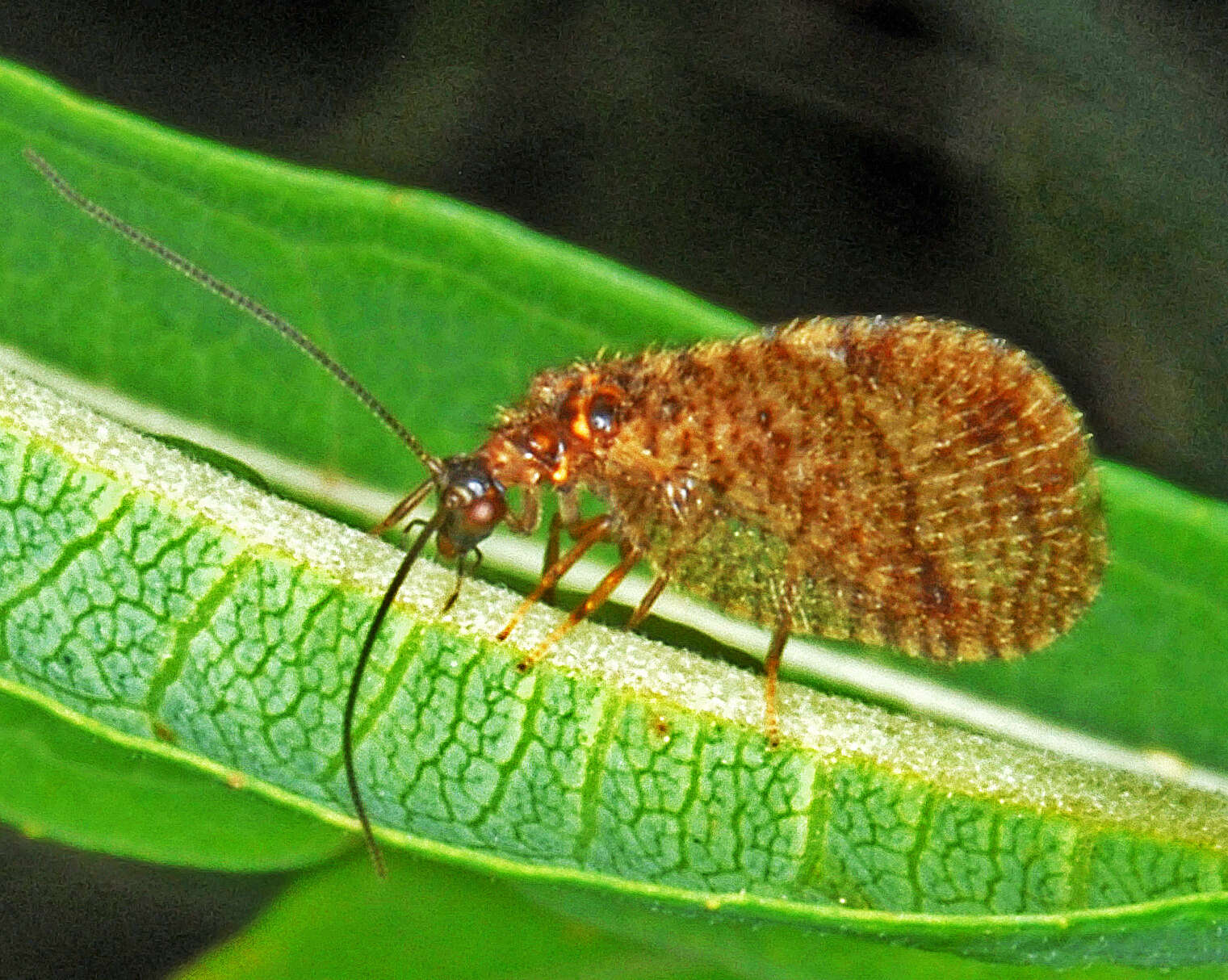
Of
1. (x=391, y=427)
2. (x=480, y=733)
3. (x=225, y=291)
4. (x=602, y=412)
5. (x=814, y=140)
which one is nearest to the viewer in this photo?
(x=480, y=733)

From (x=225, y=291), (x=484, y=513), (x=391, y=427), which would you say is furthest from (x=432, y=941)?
(x=225, y=291)

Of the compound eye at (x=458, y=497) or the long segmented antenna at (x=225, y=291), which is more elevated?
the long segmented antenna at (x=225, y=291)

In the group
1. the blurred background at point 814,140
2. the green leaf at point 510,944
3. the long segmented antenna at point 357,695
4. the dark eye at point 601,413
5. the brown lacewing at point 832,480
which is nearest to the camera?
the long segmented antenna at point 357,695

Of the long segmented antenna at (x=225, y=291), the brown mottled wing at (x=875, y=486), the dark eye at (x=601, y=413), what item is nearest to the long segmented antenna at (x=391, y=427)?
the long segmented antenna at (x=225, y=291)

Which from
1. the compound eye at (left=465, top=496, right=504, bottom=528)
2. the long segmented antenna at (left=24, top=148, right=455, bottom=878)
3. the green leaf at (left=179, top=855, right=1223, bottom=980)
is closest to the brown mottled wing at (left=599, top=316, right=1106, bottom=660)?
the compound eye at (left=465, top=496, right=504, bottom=528)

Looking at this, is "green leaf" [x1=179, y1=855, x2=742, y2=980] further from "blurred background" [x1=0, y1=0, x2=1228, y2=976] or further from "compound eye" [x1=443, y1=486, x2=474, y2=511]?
"blurred background" [x1=0, y1=0, x2=1228, y2=976]

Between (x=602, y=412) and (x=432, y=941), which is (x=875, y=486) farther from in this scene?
(x=432, y=941)

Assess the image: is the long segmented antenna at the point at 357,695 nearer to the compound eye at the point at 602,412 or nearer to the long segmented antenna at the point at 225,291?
the long segmented antenna at the point at 225,291
